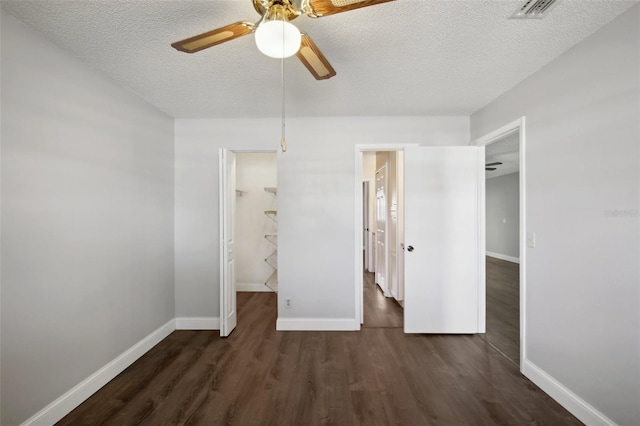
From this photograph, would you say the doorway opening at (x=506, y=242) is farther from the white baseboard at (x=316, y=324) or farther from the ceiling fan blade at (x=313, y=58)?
the ceiling fan blade at (x=313, y=58)

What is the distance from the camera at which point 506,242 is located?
7.30 meters

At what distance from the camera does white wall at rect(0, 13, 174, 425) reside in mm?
1479

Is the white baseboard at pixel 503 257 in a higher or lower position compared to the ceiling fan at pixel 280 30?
lower

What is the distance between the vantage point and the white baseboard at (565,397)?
62.5 inches

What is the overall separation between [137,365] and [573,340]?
11.4 ft

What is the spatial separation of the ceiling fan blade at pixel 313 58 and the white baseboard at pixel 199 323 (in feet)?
9.34

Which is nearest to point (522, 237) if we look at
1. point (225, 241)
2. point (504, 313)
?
point (504, 313)

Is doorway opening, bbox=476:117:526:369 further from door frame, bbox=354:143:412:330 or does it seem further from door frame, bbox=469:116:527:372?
door frame, bbox=354:143:412:330

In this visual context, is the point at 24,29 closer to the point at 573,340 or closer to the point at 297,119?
the point at 297,119

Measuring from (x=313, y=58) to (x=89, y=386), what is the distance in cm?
278

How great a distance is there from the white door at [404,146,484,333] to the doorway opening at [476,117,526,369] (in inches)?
12.7

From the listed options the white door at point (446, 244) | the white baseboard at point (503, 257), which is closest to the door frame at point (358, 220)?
the white door at point (446, 244)

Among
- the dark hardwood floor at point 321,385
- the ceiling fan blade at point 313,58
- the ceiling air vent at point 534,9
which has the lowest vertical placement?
the dark hardwood floor at point 321,385

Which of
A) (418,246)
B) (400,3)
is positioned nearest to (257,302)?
(418,246)
